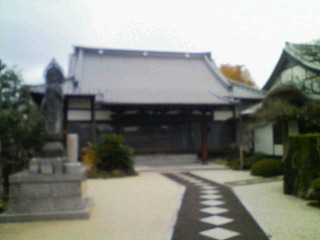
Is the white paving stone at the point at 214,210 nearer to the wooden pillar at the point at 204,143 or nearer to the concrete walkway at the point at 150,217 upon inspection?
the concrete walkway at the point at 150,217

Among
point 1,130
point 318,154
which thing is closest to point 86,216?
point 1,130

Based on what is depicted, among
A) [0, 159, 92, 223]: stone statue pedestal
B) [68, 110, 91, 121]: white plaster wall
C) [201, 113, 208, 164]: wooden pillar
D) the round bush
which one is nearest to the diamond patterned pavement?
[0, 159, 92, 223]: stone statue pedestal

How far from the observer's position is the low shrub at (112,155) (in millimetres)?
11172

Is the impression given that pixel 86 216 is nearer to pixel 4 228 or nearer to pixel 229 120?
pixel 4 228

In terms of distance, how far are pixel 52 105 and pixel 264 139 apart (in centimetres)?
1210

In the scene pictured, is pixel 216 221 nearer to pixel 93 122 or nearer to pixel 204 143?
pixel 93 122

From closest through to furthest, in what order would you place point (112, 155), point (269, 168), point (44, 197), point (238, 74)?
point (44, 197) < point (269, 168) < point (112, 155) < point (238, 74)

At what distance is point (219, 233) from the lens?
4.36m

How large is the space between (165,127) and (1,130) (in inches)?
357

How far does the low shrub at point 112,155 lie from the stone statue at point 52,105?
535cm

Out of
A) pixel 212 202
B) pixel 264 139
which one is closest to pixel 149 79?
pixel 264 139

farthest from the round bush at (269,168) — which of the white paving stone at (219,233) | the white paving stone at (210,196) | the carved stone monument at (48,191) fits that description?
the carved stone monument at (48,191)

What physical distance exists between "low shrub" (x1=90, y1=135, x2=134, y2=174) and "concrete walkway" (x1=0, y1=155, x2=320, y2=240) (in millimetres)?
2764

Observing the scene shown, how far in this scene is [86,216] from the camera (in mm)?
5293
